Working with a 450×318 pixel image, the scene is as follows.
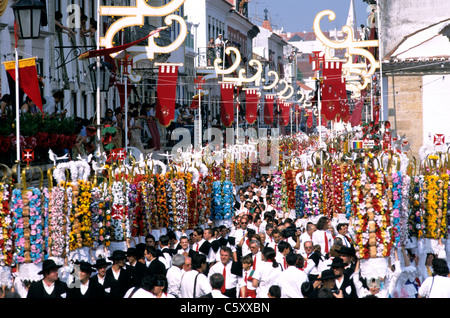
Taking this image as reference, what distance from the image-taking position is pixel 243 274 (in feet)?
41.2

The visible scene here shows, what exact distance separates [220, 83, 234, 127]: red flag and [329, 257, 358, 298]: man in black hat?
94.6ft

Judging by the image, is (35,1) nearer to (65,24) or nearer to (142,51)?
(142,51)

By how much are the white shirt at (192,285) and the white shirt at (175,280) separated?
1.94ft

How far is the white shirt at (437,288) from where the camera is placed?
10328 mm

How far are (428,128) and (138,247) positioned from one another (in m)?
21.0

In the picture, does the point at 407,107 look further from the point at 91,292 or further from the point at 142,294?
the point at 142,294

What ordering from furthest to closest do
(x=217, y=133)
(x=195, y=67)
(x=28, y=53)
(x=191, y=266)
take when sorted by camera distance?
(x=195, y=67) → (x=217, y=133) → (x=28, y=53) → (x=191, y=266)

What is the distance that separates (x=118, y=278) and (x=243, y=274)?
1.81 m

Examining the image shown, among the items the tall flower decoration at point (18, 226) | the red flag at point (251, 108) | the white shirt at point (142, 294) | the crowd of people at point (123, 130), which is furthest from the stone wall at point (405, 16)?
the white shirt at point (142, 294)

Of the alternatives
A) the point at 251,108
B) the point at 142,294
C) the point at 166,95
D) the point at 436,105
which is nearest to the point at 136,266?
the point at 142,294

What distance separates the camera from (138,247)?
13703mm

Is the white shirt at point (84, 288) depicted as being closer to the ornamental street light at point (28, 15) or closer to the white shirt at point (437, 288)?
the white shirt at point (437, 288)

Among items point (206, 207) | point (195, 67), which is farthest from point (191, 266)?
point (195, 67)

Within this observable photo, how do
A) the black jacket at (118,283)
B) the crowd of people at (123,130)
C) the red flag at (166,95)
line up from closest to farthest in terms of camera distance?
the black jacket at (118,283) → the crowd of people at (123,130) → the red flag at (166,95)
